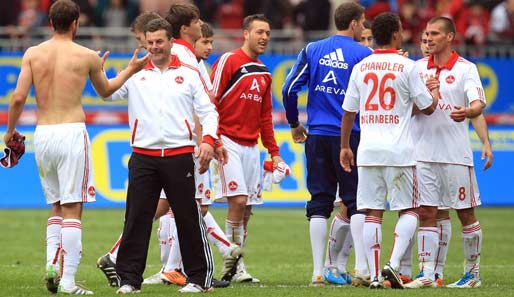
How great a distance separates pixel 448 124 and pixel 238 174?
7.57ft

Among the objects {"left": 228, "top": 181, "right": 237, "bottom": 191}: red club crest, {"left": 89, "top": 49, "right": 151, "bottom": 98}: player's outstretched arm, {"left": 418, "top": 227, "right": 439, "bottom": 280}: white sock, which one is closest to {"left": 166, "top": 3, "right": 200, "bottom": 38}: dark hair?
{"left": 89, "top": 49, "right": 151, "bottom": 98}: player's outstretched arm

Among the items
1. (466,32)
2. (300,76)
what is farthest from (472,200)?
(466,32)

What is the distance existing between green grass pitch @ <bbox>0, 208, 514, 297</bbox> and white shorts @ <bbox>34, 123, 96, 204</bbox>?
38.8 inches

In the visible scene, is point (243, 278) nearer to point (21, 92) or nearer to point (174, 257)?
point (174, 257)

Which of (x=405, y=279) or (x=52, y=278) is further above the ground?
(x=52, y=278)

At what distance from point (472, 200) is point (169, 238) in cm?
321

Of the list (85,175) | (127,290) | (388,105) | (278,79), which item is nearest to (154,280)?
(127,290)

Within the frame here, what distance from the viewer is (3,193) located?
22.4 metres

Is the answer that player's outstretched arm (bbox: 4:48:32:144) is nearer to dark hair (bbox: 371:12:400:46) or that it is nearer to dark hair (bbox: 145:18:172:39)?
dark hair (bbox: 145:18:172:39)

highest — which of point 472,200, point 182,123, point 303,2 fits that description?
point 303,2

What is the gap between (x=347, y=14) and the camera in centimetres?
1278

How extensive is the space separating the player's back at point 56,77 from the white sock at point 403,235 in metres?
3.29

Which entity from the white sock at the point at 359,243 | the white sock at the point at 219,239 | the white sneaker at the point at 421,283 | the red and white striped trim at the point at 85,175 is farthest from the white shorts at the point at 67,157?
the white sneaker at the point at 421,283

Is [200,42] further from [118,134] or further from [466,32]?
[466,32]
